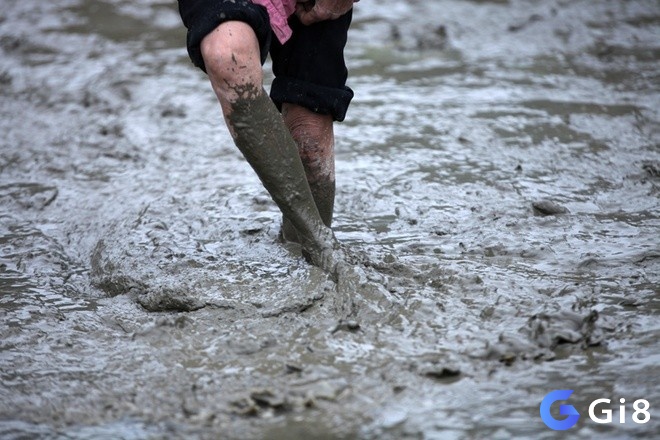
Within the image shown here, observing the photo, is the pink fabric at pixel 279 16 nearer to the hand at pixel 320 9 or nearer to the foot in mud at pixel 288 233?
the hand at pixel 320 9

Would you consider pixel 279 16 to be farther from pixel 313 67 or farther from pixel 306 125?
pixel 306 125

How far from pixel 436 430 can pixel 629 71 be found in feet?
11.6

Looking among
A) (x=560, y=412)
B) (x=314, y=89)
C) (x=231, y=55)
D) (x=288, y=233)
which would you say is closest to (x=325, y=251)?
(x=288, y=233)

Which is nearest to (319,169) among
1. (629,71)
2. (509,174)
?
(509,174)

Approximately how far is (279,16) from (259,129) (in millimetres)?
322

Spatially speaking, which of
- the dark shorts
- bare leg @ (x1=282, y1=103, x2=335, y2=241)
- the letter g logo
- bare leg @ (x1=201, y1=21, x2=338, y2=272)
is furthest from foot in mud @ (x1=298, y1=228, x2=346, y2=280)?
the letter g logo

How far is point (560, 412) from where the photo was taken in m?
1.87

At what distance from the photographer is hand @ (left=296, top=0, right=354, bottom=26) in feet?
8.27

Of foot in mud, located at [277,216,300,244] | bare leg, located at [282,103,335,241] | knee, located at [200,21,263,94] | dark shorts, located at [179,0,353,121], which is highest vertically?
knee, located at [200,21,263,94]

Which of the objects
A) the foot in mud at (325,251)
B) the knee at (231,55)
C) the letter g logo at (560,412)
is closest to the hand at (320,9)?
the knee at (231,55)

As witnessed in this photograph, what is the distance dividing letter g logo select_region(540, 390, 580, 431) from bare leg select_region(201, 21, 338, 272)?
0.80 metres

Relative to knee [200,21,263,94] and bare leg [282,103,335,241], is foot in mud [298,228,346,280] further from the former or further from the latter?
knee [200,21,263,94]

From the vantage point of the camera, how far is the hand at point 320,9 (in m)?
2.52

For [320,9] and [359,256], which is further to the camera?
[359,256]
